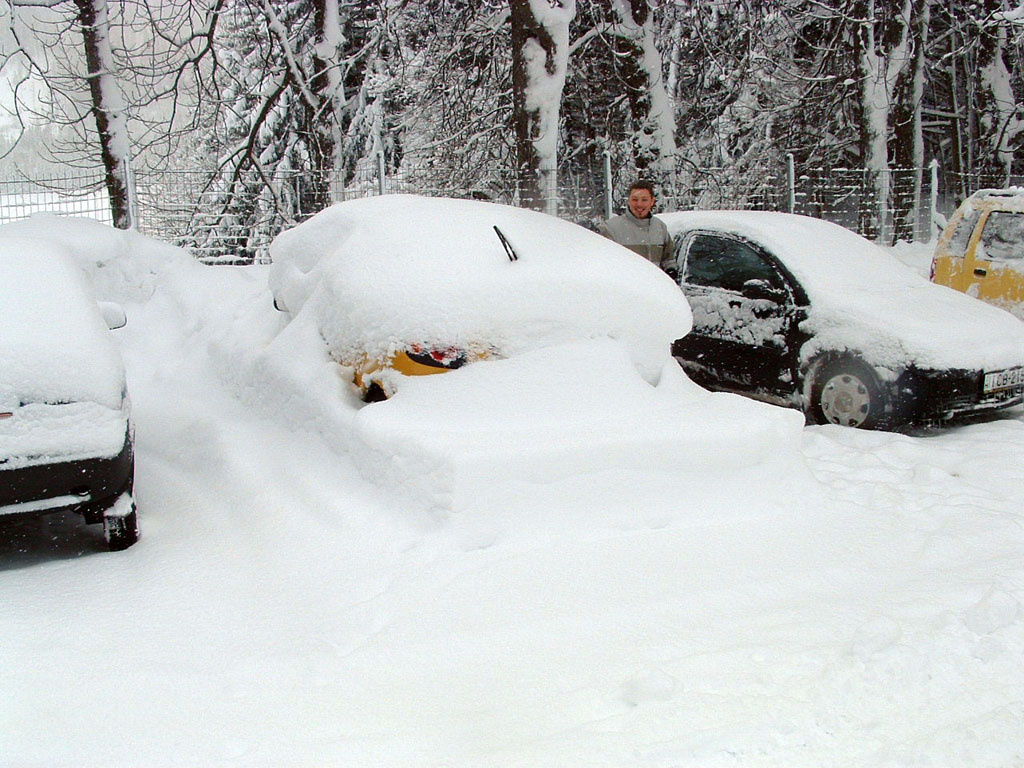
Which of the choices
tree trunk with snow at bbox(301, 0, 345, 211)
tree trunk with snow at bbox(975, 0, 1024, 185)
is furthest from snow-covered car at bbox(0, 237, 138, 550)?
tree trunk with snow at bbox(975, 0, 1024, 185)

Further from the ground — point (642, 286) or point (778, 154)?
point (778, 154)

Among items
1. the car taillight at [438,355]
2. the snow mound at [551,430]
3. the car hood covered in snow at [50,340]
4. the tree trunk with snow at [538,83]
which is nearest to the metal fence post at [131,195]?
the tree trunk with snow at [538,83]

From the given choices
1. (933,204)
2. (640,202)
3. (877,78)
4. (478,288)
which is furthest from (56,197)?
(933,204)

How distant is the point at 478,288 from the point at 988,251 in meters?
5.89

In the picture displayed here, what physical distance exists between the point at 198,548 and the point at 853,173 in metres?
A: 13.5

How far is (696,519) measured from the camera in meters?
3.88

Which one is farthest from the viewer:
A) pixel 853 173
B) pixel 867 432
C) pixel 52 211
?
pixel 853 173

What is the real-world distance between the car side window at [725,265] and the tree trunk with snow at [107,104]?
24.6 feet

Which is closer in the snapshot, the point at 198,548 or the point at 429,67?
the point at 198,548

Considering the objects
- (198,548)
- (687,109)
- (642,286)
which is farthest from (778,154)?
(198,548)

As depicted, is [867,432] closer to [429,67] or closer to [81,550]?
[81,550]

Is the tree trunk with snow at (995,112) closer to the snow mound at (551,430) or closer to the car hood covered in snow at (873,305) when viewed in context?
the car hood covered in snow at (873,305)

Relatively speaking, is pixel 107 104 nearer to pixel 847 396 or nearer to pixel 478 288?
pixel 478 288

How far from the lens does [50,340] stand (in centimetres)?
407
